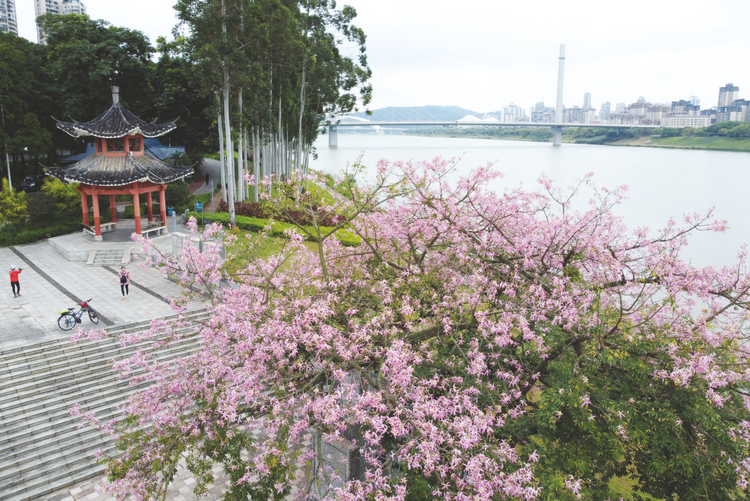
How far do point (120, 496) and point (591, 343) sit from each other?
6.49m

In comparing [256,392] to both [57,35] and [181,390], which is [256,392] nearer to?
[181,390]

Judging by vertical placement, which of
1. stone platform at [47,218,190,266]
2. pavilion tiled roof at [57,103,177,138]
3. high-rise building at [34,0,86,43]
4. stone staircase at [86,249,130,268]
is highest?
high-rise building at [34,0,86,43]

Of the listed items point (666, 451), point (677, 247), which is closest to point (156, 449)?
point (666, 451)

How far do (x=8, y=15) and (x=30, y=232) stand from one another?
293 ft

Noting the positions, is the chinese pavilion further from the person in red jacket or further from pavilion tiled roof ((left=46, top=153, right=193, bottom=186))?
the person in red jacket

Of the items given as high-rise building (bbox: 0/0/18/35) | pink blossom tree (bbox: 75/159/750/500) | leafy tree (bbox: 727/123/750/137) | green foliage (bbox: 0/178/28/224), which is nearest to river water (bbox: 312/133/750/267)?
leafy tree (bbox: 727/123/750/137)

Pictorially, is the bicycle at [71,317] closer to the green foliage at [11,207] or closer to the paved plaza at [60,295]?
the paved plaza at [60,295]

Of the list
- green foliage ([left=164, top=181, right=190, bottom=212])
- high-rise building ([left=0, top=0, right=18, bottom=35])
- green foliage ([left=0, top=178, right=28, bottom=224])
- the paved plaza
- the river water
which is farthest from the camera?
high-rise building ([left=0, top=0, right=18, bottom=35])

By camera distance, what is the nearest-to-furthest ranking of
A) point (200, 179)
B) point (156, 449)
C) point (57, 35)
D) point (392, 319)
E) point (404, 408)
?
point (404, 408) < point (156, 449) < point (392, 319) < point (57, 35) < point (200, 179)

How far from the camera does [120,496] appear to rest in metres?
6.70

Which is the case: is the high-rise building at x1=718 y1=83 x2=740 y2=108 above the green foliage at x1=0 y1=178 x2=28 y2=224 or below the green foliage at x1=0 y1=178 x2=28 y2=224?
above

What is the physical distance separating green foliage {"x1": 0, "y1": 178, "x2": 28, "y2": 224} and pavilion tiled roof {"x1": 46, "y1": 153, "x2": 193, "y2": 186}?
3446 mm

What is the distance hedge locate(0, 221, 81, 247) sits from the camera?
21797 mm

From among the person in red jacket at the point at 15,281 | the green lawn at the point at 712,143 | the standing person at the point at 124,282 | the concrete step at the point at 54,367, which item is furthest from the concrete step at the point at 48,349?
the green lawn at the point at 712,143
